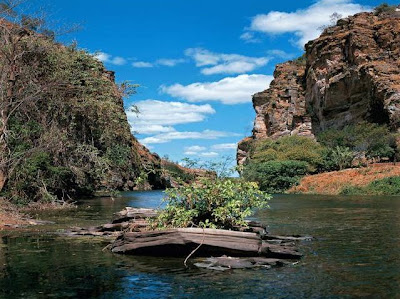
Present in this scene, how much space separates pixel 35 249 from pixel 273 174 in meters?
55.1

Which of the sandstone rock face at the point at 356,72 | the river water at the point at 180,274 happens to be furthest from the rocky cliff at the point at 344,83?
the river water at the point at 180,274

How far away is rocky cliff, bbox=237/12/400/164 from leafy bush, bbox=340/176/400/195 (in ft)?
82.3

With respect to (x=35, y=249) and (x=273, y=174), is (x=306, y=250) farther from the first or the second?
(x=273, y=174)

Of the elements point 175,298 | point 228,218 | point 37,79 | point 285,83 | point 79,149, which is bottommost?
point 175,298

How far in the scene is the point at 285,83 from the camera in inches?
4513

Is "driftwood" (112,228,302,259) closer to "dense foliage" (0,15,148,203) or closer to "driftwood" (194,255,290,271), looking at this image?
"driftwood" (194,255,290,271)

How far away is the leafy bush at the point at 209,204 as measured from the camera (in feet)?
45.2

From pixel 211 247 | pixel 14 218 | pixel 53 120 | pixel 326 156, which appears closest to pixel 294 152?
pixel 326 156

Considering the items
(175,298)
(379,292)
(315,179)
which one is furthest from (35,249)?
(315,179)

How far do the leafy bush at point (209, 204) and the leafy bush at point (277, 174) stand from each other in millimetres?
50600

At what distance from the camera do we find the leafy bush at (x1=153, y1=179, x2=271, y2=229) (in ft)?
45.2

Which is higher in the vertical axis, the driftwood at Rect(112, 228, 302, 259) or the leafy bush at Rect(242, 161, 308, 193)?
the leafy bush at Rect(242, 161, 308, 193)

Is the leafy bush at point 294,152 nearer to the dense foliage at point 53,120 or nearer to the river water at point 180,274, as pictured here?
the dense foliage at point 53,120

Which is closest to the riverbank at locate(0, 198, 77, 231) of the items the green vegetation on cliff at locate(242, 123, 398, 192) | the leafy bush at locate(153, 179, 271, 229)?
the leafy bush at locate(153, 179, 271, 229)
